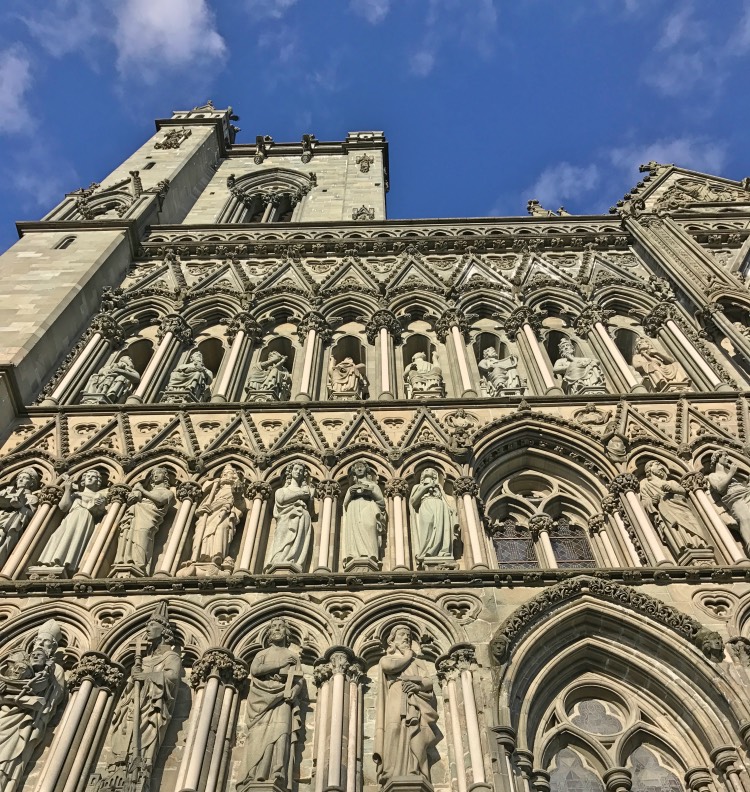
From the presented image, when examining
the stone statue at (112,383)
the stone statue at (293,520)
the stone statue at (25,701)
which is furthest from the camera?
the stone statue at (112,383)

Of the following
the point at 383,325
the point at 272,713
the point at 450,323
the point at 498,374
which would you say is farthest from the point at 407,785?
the point at 450,323

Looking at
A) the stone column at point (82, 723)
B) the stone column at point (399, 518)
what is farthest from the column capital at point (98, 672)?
the stone column at point (399, 518)

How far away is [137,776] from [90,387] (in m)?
6.93

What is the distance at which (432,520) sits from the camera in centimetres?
907

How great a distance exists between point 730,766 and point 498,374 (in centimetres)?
654

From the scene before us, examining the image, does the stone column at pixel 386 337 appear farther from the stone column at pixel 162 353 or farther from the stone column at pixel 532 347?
the stone column at pixel 162 353

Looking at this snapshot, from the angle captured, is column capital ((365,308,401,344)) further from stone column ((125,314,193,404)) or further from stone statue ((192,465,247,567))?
stone statue ((192,465,247,567))

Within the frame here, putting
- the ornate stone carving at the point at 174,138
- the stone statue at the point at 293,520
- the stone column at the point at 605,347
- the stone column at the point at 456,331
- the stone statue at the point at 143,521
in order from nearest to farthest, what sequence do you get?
1. the stone statue at the point at 293,520
2. the stone statue at the point at 143,521
3. the stone column at the point at 605,347
4. the stone column at the point at 456,331
5. the ornate stone carving at the point at 174,138

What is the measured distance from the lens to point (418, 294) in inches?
587

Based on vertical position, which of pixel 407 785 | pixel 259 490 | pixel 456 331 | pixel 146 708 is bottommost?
pixel 407 785

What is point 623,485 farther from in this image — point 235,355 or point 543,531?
point 235,355

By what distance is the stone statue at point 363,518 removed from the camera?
342 inches

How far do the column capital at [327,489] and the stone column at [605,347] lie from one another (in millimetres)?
4636

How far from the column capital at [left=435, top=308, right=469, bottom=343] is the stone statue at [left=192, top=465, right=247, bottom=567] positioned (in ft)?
16.7
